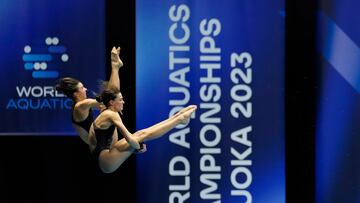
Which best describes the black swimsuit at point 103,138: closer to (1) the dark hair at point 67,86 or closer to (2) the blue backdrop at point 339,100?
(1) the dark hair at point 67,86

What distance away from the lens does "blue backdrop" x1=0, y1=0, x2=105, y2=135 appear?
7.21 metres

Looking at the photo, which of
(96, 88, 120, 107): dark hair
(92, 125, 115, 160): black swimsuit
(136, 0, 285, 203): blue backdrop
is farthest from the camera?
(136, 0, 285, 203): blue backdrop

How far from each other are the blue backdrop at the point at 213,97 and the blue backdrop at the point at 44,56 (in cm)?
57

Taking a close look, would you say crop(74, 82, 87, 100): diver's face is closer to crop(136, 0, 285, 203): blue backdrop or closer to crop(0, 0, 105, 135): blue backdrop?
crop(0, 0, 105, 135): blue backdrop

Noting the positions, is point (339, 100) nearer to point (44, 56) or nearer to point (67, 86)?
point (67, 86)

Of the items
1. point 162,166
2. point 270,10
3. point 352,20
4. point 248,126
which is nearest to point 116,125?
point 162,166

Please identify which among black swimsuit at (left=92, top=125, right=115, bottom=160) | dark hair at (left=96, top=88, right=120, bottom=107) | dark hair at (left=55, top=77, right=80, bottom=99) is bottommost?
black swimsuit at (left=92, top=125, right=115, bottom=160)

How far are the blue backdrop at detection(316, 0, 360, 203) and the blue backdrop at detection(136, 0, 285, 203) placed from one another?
529 mm

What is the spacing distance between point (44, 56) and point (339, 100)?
11.3ft

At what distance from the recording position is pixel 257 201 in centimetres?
725

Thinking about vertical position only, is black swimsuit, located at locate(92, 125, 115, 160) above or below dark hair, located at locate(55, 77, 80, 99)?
below

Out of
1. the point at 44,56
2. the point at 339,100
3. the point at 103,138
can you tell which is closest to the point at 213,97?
the point at 339,100

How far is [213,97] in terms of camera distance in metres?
7.23

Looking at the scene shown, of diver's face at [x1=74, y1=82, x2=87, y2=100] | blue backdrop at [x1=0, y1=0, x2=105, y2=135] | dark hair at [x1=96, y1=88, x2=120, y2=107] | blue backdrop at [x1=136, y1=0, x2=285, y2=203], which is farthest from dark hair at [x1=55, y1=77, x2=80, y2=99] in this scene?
blue backdrop at [x1=136, y1=0, x2=285, y2=203]
